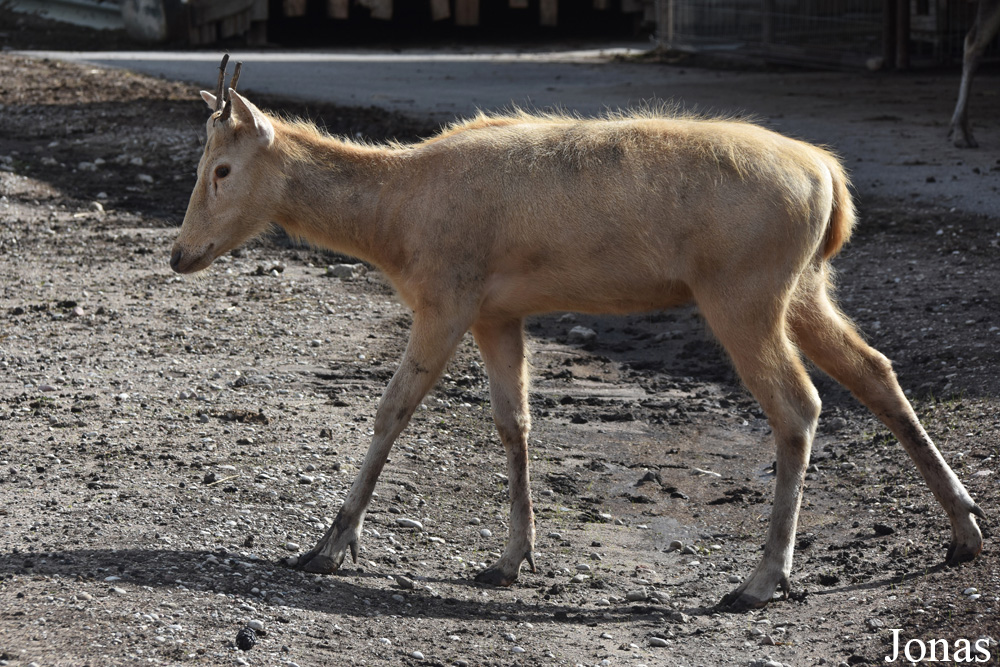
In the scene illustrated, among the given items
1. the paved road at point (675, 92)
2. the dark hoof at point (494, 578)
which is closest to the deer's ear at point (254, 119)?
the dark hoof at point (494, 578)

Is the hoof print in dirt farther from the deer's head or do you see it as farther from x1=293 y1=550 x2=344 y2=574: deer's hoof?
the deer's head

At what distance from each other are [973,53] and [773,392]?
9073 millimetres

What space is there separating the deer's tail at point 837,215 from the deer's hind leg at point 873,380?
0.41 feet

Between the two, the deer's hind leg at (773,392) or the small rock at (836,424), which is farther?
the small rock at (836,424)

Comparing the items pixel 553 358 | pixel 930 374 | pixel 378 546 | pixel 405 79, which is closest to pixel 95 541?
pixel 378 546

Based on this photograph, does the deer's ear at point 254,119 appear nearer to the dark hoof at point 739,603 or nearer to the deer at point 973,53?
the dark hoof at point 739,603

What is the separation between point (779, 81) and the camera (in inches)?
680

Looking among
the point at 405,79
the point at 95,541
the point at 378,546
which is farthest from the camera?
the point at 405,79

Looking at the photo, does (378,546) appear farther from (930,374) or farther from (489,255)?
(930,374)

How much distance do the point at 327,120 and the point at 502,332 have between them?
8297mm

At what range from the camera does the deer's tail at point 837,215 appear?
5324mm

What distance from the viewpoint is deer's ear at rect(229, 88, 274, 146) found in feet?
17.6

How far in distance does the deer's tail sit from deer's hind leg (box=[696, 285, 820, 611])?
616 mm

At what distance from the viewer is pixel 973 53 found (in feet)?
41.2
